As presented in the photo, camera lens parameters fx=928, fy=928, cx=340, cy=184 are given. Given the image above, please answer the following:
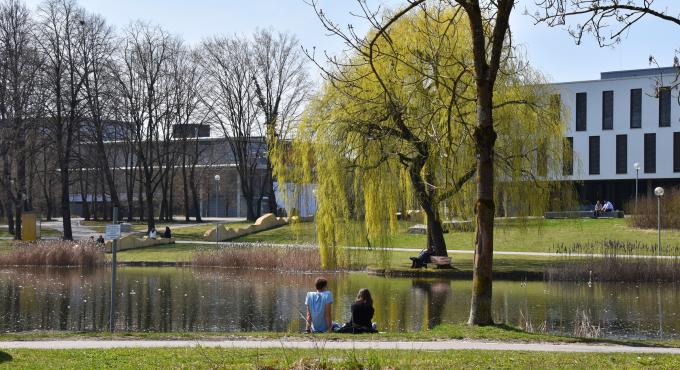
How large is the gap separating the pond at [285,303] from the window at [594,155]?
3992 cm

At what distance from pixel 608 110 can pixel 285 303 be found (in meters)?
49.8

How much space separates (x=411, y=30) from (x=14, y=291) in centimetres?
1654

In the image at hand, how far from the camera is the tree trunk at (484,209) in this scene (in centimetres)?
1633

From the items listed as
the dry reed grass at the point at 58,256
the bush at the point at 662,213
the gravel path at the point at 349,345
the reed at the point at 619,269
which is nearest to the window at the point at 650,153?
the bush at the point at 662,213

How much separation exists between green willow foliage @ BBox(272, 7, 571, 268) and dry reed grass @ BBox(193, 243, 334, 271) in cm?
397

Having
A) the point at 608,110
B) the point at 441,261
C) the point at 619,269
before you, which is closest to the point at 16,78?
the point at 441,261

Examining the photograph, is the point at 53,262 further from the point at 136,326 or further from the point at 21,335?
the point at 21,335

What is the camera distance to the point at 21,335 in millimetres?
16703

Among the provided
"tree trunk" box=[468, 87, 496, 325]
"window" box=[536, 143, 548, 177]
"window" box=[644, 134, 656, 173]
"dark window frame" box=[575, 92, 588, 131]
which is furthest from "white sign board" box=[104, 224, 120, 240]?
"dark window frame" box=[575, 92, 588, 131]

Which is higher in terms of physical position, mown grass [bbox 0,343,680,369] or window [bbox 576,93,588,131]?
window [bbox 576,93,588,131]

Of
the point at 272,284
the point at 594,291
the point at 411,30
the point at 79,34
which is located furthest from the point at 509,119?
the point at 79,34

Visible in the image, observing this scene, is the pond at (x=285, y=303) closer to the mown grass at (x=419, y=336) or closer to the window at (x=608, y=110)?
the mown grass at (x=419, y=336)

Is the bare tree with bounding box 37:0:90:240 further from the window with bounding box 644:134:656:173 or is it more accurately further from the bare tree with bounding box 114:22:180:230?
the window with bounding box 644:134:656:173

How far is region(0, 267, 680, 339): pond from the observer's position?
21672 mm
